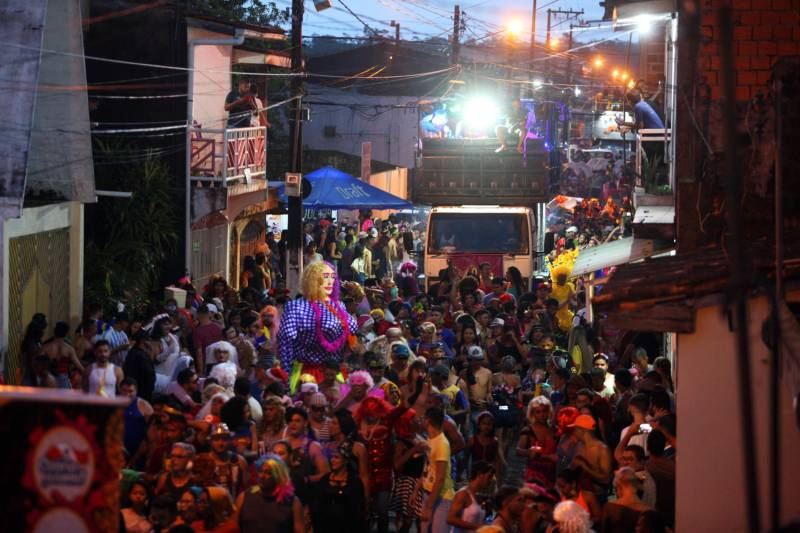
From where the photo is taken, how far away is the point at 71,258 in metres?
18.9

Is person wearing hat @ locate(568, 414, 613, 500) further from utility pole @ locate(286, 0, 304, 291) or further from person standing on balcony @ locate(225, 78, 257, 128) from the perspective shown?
person standing on balcony @ locate(225, 78, 257, 128)

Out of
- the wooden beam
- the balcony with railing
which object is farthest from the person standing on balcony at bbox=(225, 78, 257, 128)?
the wooden beam

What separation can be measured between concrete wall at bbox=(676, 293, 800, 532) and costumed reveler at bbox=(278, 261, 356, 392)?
12.7 ft

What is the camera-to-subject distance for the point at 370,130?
186 feet

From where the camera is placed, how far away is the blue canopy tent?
2866 cm

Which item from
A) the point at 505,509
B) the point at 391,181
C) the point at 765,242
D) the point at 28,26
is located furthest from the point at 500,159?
the point at 391,181

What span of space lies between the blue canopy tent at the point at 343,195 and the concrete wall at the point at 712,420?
17977mm

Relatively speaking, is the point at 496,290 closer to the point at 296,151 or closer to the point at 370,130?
the point at 296,151

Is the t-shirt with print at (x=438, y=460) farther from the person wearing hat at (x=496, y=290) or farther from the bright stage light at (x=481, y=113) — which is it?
the bright stage light at (x=481, y=113)

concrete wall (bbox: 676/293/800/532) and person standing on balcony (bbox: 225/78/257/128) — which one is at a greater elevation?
person standing on balcony (bbox: 225/78/257/128)

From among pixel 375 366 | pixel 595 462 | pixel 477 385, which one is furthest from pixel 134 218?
pixel 595 462

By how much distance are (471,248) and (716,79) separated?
11819 mm

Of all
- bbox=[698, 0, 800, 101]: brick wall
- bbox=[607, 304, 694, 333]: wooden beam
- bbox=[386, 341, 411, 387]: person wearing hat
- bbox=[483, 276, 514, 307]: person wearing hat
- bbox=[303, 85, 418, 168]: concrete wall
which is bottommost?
bbox=[386, 341, 411, 387]: person wearing hat

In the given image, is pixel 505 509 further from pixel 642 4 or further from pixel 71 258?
pixel 71 258
